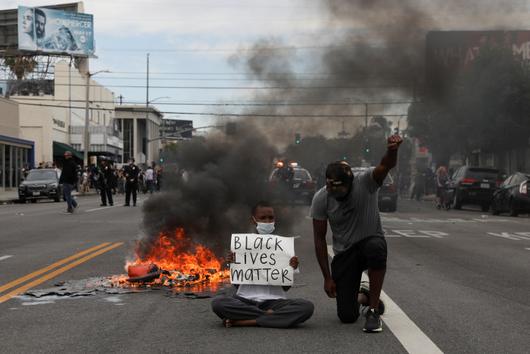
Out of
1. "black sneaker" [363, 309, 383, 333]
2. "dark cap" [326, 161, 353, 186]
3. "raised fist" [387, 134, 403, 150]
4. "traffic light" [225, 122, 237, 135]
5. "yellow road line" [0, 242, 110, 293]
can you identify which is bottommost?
"yellow road line" [0, 242, 110, 293]

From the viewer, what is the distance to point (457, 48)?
3341cm

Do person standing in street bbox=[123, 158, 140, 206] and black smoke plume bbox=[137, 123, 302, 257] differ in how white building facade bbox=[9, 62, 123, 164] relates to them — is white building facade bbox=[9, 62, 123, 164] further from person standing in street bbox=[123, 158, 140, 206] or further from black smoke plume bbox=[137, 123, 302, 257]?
black smoke plume bbox=[137, 123, 302, 257]

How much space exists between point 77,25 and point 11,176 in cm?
2121

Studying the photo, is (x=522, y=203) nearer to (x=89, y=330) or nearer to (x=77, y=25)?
(x=89, y=330)

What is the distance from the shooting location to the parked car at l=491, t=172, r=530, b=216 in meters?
23.6

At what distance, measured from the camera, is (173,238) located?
8.89 m

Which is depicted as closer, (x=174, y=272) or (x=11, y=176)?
(x=174, y=272)

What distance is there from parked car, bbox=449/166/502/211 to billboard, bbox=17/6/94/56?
44.4m

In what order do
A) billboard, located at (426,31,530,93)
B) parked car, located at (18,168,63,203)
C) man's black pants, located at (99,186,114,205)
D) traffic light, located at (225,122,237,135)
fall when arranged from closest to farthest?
traffic light, located at (225,122,237,135)
billboard, located at (426,31,530,93)
man's black pants, located at (99,186,114,205)
parked car, located at (18,168,63,203)

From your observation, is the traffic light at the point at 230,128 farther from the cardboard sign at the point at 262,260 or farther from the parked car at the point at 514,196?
the parked car at the point at 514,196

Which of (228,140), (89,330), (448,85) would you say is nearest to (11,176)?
(448,85)

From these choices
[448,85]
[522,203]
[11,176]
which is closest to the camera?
[522,203]


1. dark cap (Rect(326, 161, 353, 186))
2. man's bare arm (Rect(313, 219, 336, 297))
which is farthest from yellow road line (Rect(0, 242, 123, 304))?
dark cap (Rect(326, 161, 353, 186))

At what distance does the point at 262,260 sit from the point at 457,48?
29176mm
